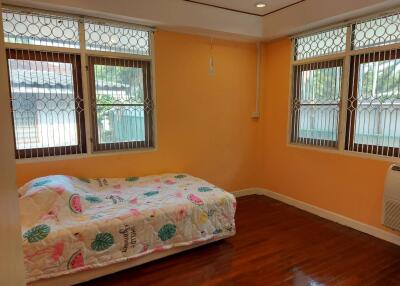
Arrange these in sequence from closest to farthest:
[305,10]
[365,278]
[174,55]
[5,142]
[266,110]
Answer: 1. [5,142]
2. [365,278]
3. [305,10]
4. [174,55]
5. [266,110]

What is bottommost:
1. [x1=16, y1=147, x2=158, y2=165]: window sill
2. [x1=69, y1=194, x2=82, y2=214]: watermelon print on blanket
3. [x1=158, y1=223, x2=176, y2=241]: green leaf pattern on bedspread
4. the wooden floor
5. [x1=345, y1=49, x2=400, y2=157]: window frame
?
the wooden floor

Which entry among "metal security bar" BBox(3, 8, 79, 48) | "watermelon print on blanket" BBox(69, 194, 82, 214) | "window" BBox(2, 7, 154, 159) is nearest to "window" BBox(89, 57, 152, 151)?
"window" BBox(2, 7, 154, 159)

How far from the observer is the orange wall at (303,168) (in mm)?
3025

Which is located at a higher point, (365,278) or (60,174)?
(60,174)

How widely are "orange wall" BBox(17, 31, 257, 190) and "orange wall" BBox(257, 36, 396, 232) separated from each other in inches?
9.9

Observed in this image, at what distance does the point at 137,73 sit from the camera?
11.1ft

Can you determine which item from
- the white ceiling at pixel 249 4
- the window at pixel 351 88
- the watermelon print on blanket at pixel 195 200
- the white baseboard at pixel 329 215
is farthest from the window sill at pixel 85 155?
the window at pixel 351 88

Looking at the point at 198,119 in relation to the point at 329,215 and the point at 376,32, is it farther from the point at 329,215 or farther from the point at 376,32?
the point at 376,32

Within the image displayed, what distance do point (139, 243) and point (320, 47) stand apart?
3.09 metres

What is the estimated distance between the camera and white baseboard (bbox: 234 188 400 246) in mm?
2889

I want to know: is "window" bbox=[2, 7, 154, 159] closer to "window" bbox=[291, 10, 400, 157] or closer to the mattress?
the mattress

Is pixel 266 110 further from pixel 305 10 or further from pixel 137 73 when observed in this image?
pixel 137 73

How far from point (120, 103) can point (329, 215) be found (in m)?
2.92

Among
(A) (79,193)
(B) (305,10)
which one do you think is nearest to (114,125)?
(A) (79,193)
